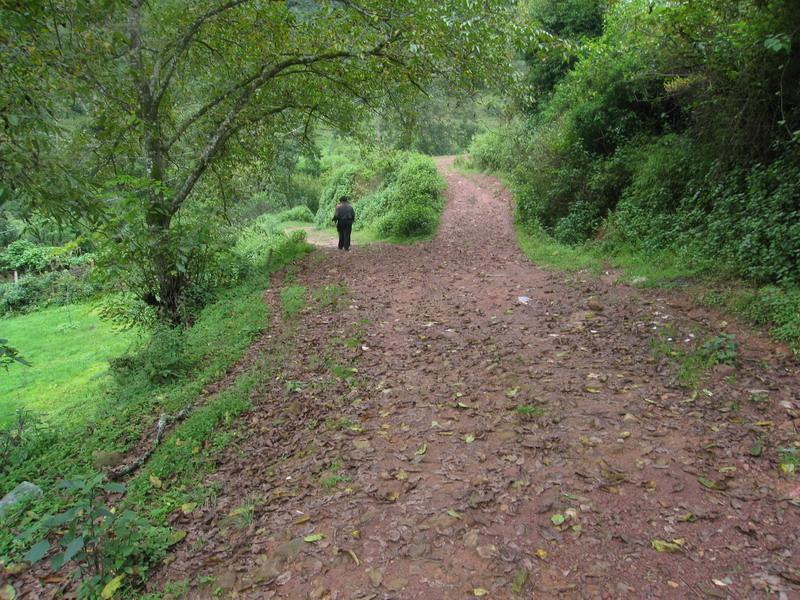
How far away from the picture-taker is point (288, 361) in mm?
6996

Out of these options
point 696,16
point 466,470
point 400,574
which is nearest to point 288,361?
point 466,470

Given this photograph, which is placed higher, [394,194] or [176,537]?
[394,194]

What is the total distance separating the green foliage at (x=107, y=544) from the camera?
3365 millimetres

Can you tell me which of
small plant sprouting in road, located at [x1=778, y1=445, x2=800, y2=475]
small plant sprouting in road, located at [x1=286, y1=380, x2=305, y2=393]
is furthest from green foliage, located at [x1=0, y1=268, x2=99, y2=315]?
small plant sprouting in road, located at [x1=778, y1=445, x2=800, y2=475]

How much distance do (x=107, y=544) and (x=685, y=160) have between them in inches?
423

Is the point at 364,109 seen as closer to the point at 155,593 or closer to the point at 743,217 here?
the point at 743,217

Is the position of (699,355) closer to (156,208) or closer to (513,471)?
(513,471)

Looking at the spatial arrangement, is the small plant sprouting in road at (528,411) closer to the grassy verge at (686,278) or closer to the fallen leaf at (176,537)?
the grassy verge at (686,278)

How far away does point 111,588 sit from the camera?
11.2ft

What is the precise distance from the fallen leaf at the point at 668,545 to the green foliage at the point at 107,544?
11.8 feet

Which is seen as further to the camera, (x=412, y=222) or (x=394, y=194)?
(x=394, y=194)

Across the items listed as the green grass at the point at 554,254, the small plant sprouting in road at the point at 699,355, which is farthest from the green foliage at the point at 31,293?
the small plant sprouting in road at the point at 699,355

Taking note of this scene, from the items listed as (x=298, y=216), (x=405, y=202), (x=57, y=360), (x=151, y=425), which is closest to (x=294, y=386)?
(x=151, y=425)

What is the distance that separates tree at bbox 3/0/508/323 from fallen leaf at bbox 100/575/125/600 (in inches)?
158
